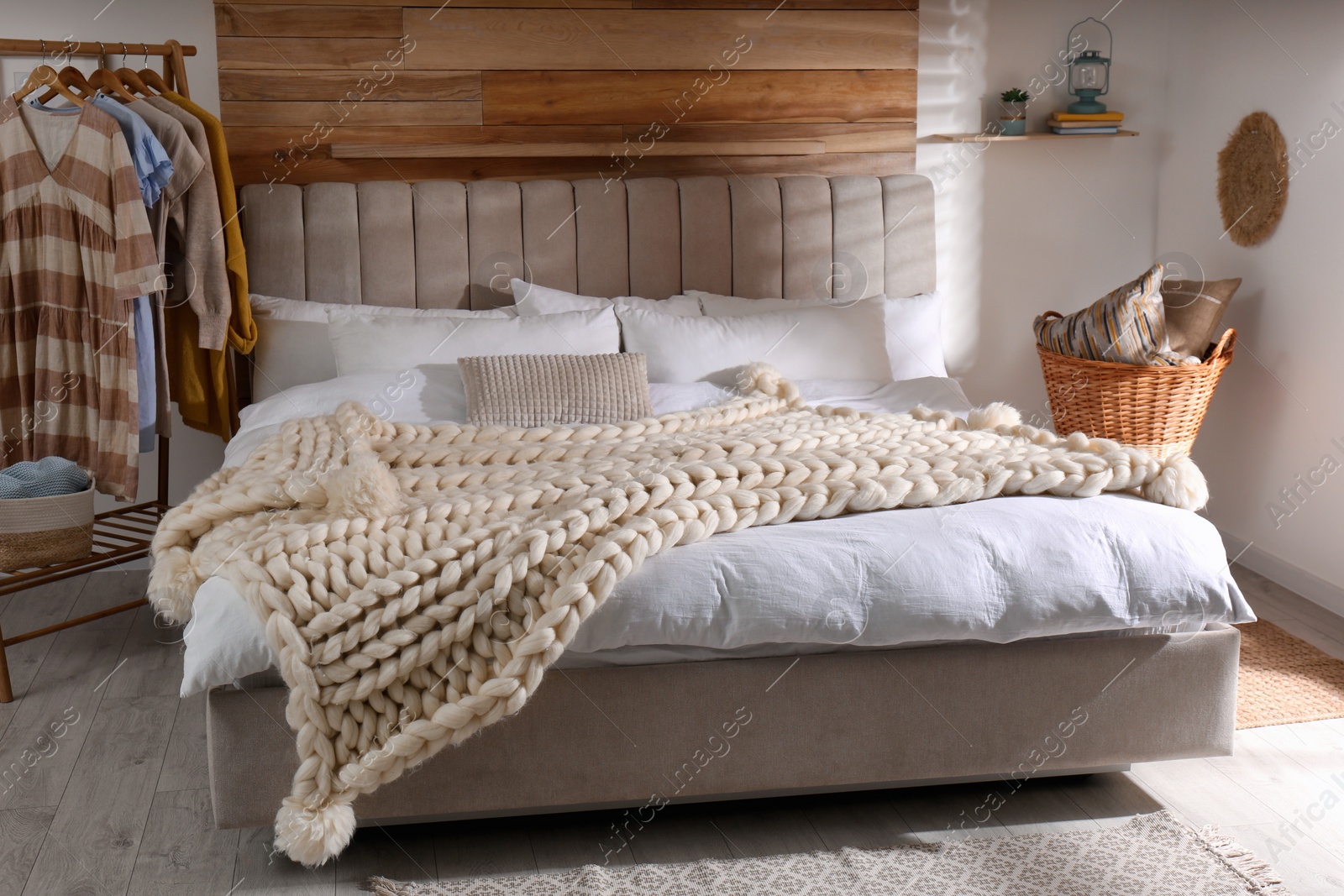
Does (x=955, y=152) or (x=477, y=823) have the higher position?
(x=955, y=152)

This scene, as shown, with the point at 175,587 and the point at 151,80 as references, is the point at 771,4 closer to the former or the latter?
the point at 151,80

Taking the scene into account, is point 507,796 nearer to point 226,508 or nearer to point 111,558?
point 226,508

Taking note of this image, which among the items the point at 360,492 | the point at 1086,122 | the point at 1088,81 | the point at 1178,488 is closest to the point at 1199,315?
the point at 1086,122

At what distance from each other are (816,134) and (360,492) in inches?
92.4

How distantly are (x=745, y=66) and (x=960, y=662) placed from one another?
2.34m

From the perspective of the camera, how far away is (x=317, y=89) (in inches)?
131

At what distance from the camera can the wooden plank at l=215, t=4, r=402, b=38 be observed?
10.6 feet

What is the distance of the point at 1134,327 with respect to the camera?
3.15m

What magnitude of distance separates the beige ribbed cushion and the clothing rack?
94cm

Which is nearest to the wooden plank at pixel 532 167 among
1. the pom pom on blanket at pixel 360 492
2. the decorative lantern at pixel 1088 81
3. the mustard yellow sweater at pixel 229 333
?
the mustard yellow sweater at pixel 229 333

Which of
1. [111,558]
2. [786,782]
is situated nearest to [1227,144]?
[786,782]

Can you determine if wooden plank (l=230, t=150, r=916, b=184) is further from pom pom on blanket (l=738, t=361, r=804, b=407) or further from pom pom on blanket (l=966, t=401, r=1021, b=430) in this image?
pom pom on blanket (l=966, t=401, r=1021, b=430)

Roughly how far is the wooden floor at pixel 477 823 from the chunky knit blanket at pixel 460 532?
0.27m

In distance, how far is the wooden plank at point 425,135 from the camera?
10.9 feet
